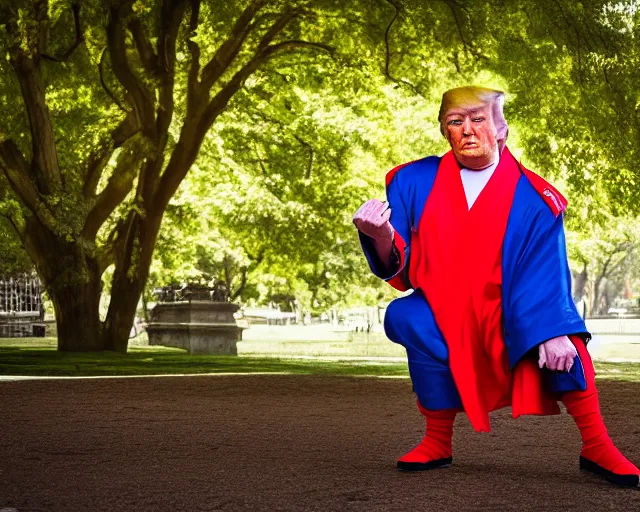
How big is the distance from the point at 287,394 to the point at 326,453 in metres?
4.77

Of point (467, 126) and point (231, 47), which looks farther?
point (231, 47)

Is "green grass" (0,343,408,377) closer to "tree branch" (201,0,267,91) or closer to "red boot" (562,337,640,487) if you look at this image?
"tree branch" (201,0,267,91)

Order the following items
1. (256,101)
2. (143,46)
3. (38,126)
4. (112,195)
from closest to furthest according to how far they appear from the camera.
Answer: (38,126) → (143,46) → (112,195) → (256,101)

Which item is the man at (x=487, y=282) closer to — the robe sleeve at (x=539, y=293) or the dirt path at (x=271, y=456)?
the robe sleeve at (x=539, y=293)

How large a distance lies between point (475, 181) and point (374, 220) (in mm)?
572

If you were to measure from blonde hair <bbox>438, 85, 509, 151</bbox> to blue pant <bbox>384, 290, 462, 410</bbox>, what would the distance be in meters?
0.80

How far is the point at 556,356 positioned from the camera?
17.6 feet

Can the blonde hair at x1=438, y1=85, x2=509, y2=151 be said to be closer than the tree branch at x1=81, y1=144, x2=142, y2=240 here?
Yes

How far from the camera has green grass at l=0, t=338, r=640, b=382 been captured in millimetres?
15664

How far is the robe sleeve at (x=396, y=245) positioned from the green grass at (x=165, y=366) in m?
9.56

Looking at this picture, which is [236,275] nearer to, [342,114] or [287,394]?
[342,114]

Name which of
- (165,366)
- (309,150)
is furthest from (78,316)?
(309,150)

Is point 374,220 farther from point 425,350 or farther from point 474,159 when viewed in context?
point 425,350

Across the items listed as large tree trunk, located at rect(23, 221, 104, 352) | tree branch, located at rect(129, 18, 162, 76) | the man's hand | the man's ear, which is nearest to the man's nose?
the man's ear
